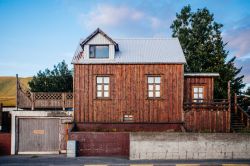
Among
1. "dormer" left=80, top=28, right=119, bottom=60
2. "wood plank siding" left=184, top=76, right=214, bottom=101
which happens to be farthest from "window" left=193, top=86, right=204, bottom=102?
"dormer" left=80, top=28, right=119, bottom=60

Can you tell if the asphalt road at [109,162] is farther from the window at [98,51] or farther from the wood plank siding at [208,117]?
the window at [98,51]

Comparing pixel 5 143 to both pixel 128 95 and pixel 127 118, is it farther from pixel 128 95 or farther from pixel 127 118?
pixel 128 95

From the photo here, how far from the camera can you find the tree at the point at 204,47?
3949 centimetres

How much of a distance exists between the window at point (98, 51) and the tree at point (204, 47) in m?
16.8

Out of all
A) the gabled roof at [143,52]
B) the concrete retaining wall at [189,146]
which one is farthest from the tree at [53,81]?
the concrete retaining wall at [189,146]

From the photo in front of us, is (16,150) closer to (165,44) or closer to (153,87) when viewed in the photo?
(153,87)

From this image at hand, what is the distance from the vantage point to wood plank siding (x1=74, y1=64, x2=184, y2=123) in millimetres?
25531

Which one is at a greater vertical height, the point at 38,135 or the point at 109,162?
the point at 38,135

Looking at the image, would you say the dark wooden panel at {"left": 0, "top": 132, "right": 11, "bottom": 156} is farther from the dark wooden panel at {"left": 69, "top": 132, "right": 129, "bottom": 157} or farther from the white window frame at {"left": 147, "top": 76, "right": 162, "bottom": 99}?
the white window frame at {"left": 147, "top": 76, "right": 162, "bottom": 99}

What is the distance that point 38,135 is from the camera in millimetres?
26125

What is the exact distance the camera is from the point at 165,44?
28984 millimetres

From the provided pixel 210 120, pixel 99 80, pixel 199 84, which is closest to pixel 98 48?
pixel 99 80

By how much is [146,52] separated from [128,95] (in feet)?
14.1

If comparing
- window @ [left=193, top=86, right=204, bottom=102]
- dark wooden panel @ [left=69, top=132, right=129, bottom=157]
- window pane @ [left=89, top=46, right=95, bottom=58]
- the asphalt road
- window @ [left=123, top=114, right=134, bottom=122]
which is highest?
window pane @ [left=89, top=46, right=95, bottom=58]
